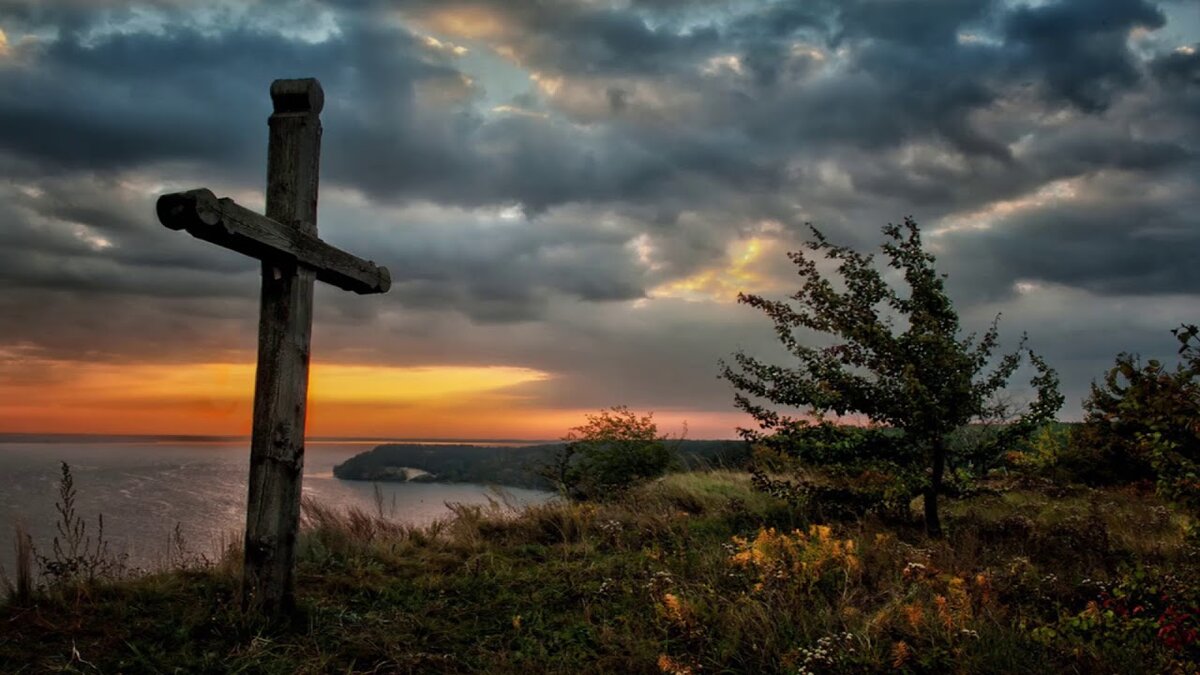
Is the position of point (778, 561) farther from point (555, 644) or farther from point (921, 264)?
point (921, 264)

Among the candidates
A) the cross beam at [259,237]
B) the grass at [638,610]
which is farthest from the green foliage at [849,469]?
the cross beam at [259,237]

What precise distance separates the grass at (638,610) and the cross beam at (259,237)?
287 centimetres

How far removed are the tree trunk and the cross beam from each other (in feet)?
24.6

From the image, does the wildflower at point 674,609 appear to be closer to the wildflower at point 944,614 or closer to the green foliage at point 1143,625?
the wildflower at point 944,614

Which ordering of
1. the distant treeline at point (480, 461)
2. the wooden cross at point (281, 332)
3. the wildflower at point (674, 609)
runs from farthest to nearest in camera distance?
the distant treeline at point (480, 461)
the wooden cross at point (281, 332)
the wildflower at point (674, 609)

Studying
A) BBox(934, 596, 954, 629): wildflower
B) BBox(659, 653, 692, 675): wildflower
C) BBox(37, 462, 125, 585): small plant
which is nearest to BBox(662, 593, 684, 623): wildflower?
BBox(659, 653, 692, 675): wildflower

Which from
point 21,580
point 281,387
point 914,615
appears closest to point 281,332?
point 281,387

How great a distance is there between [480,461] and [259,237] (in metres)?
13.8

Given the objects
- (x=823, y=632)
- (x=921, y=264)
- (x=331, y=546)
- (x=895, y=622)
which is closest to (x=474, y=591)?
(x=331, y=546)

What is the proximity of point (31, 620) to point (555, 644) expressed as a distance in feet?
13.1

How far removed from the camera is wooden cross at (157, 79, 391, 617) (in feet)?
19.8

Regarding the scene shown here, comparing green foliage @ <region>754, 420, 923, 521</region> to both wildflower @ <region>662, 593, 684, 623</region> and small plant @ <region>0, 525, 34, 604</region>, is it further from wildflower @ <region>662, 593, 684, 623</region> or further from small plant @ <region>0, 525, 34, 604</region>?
small plant @ <region>0, 525, 34, 604</region>

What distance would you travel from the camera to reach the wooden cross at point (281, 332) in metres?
6.04

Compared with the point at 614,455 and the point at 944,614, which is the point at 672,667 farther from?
the point at 614,455
